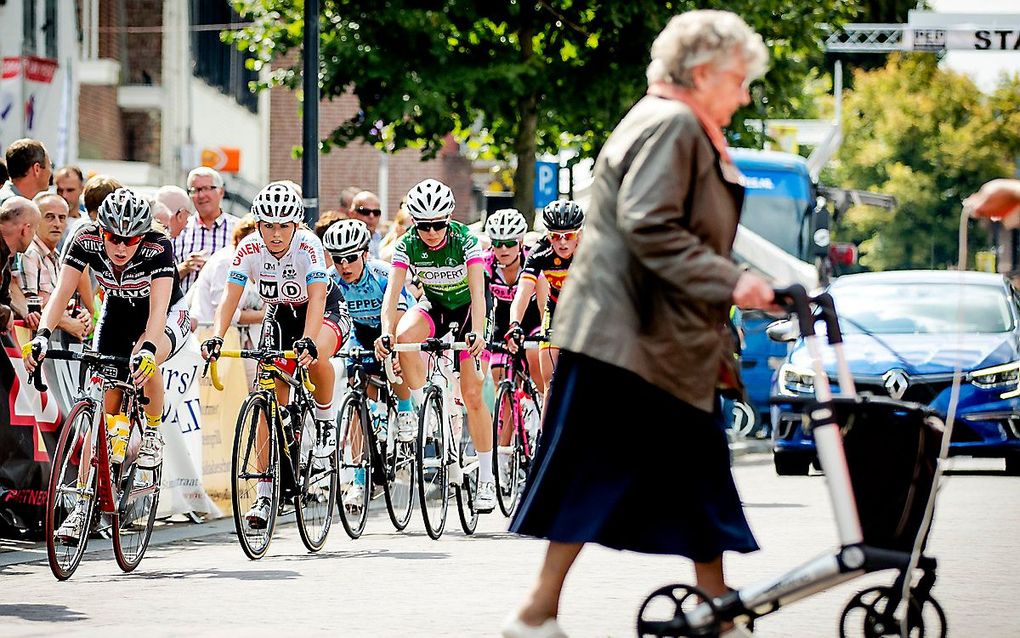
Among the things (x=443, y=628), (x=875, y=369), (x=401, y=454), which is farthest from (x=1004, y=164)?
(x=443, y=628)

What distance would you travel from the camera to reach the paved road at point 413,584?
25.7 ft

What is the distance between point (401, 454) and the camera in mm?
12242

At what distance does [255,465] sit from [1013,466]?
7926 millimetres

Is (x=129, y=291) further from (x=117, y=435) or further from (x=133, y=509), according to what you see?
(x=133, y=509)

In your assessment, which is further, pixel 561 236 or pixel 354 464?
pixel 561 236

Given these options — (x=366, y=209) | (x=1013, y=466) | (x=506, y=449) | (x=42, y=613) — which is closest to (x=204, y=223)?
(x=366, y=209)

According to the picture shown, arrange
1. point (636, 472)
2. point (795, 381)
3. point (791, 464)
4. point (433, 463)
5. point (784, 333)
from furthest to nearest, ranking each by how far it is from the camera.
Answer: point (791, 464) < point (795, 381) < point (433, 463) < point (784, 333) < point (636, 472)

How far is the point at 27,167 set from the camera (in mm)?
11820

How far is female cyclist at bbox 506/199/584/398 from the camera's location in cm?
1320

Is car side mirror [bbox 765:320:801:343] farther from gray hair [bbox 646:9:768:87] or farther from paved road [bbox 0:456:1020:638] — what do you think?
gray hair [bbox 646:9:768:87]

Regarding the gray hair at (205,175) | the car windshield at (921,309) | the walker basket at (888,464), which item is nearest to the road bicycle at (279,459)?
the gray hair at (205,175)

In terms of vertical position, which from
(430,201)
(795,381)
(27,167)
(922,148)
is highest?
(27,167)

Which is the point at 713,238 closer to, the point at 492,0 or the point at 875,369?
the point at 875,369

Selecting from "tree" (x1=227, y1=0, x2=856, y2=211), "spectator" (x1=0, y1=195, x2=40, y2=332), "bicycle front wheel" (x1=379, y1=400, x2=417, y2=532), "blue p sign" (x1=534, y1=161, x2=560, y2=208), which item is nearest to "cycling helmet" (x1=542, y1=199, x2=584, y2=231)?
"bicycle front wheel" (x1=379, y1=400, x2=417, y2=532)
